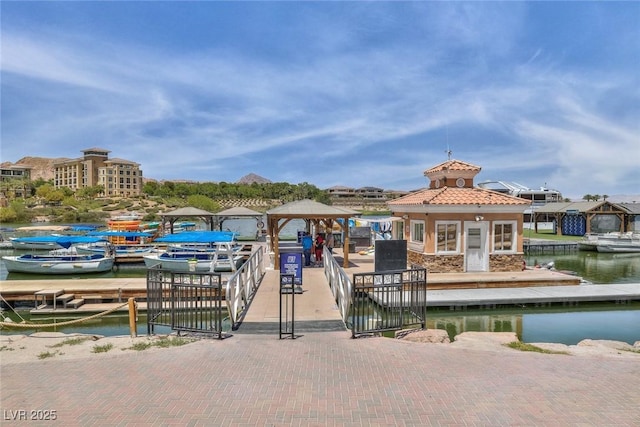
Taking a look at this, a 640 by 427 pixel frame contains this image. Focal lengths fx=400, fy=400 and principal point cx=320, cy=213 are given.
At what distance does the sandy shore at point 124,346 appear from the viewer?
7008mm

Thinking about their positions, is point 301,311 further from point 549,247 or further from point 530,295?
point 549,247

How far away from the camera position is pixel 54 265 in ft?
70.6

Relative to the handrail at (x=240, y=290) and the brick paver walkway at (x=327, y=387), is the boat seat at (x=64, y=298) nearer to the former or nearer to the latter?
the handrail at (x=240, y=290)

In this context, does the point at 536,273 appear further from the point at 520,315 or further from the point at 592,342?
the point at 592,342

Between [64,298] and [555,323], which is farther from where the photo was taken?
[64,298]

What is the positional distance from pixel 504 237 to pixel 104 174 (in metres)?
135

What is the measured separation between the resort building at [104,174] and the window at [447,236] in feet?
403

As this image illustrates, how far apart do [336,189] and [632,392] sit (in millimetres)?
161158

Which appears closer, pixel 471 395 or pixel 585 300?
pixel 471 395

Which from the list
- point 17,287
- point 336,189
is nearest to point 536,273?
point 17,287

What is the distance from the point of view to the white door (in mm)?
16500

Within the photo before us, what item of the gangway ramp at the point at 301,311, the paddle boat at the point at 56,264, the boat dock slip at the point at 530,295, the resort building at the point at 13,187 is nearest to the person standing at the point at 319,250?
the gangway ramp at the point at 301,311

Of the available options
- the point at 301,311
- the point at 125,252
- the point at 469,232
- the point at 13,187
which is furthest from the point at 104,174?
the point at 301,311

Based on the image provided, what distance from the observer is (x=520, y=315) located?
41.3 feet
